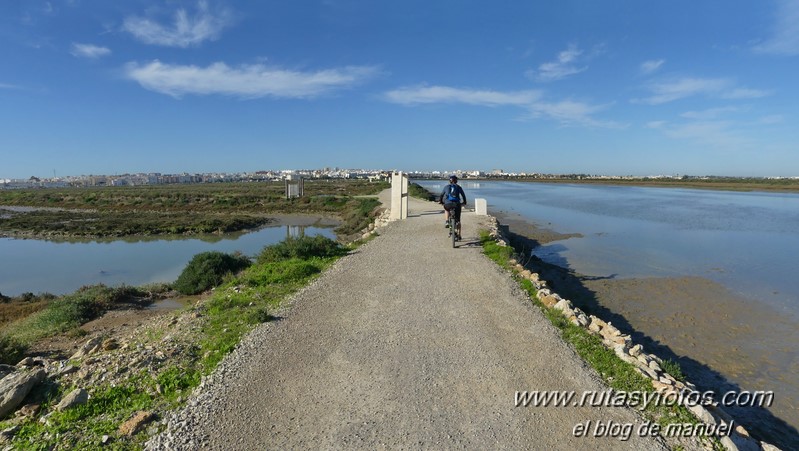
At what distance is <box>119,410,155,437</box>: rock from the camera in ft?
13.7

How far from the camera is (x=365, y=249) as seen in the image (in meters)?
12.8

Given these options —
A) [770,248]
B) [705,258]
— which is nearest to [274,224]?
[705,258]

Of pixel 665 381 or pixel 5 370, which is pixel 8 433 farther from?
pixel 665 381

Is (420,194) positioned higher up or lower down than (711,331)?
higher up

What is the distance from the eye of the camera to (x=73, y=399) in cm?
471

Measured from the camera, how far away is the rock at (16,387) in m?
4.70

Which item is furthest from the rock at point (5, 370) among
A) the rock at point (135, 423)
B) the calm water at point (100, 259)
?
the calm water at point (100, 259)

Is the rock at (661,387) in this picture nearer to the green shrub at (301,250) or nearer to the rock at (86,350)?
the rock at (86,350)

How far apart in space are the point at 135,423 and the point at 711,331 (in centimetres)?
1148

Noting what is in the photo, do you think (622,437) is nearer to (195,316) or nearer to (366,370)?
(366,370)

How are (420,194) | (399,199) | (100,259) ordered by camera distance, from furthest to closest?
(420,194)
(100,259)
(399,199)

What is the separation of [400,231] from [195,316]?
858cm

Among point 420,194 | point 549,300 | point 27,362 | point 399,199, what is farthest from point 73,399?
point 420,194

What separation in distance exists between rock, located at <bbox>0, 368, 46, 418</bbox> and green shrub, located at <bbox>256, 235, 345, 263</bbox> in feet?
23.7
